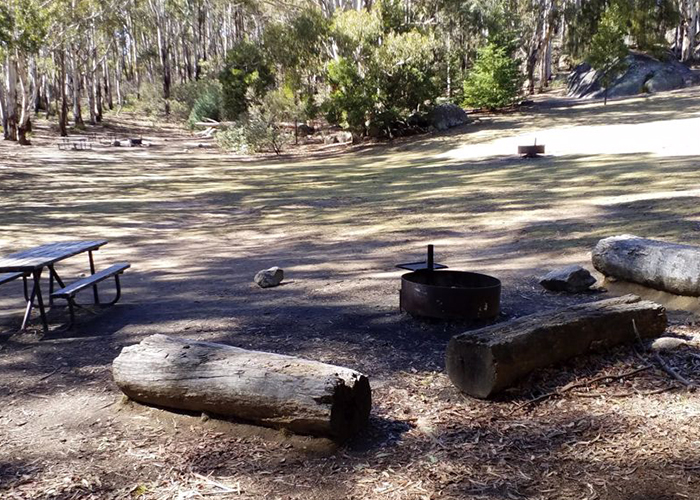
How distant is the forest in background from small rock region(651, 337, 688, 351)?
2459 centimetres

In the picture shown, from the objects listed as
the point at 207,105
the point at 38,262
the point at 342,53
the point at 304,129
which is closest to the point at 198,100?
the point at 207,105

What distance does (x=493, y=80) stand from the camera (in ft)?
110

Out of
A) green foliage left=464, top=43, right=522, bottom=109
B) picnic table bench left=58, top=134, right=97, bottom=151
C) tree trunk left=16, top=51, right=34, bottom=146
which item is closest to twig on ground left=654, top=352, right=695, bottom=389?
green foliage left=464, top=43, right=522, bottom=109

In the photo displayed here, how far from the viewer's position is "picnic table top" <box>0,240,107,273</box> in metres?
5.83

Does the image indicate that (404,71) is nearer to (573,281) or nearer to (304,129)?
(304,129)

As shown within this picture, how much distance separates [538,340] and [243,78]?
111ft

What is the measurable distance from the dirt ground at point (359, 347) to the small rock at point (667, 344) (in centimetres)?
5

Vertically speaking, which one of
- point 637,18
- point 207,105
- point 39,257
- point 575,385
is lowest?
point 575,385

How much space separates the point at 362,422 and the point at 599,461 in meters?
1.27

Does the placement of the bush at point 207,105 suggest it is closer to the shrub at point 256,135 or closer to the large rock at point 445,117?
the shrub at point 256,135

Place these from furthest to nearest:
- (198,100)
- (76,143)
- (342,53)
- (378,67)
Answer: (198,100) < (76,143) < (342,53) < (378,67)

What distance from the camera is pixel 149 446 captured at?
3760mm

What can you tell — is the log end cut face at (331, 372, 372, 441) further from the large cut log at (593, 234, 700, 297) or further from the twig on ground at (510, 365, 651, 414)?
the large cut log at (593, 234, 700, 297)

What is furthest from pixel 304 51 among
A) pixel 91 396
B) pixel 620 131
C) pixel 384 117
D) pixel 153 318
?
pixel 91 396
